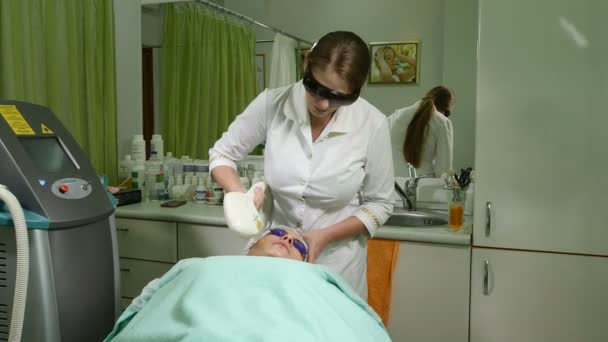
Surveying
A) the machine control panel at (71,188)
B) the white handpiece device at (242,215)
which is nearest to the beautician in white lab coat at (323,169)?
the white handpiece device at (242,215)

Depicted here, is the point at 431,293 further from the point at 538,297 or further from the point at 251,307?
the point at 251,307

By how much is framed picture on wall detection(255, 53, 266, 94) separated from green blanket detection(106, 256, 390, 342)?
5.43 ft

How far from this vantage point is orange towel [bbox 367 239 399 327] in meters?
2.01

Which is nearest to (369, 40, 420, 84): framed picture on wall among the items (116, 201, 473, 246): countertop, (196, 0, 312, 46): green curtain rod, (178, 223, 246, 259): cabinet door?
(196, 0, 312, 46): green curtain rod

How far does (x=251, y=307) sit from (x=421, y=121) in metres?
1.62

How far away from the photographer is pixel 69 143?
1573 millimetres

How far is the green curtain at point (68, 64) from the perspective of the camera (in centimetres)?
204

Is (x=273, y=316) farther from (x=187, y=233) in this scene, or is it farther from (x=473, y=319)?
(x=187, y=233)

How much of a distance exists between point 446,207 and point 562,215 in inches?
24.6

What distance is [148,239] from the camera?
2383mm

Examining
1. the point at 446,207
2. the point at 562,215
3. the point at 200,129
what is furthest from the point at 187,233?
the point at 562,215

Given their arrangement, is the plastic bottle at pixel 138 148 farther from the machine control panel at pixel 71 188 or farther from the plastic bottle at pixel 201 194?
the machine control panel at pixel 71 188

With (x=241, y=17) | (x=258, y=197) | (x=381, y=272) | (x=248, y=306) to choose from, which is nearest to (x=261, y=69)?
(x=241, y=17)

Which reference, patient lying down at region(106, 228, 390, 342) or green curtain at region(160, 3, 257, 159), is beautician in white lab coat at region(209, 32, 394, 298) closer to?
patient lying down at region(106, 228, 390, 342)
